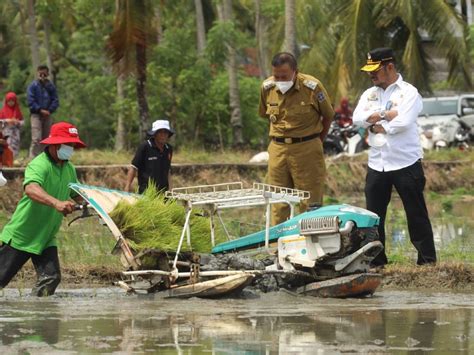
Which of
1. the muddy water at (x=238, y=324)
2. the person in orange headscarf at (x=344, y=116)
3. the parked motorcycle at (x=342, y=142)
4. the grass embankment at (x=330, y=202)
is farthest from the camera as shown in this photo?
the person in orange headscarf at (x=344, y=116)

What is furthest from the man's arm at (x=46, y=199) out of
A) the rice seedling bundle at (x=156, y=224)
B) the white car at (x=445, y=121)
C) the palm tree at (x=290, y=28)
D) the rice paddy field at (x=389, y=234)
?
the white car at (x=445, y=121)

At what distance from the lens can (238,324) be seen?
895 centimetres

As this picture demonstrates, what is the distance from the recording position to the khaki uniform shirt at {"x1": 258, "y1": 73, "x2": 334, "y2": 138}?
12156mm

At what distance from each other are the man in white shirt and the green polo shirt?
2815 millimetres

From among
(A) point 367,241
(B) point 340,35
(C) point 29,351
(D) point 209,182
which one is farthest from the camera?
(B) point 340,35

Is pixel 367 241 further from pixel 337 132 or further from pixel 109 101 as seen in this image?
pixel 109 101

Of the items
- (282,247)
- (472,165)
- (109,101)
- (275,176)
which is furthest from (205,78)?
(282,247)

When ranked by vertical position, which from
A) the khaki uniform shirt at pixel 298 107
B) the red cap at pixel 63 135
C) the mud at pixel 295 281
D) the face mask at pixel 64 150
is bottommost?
the mud at pixel 295 281

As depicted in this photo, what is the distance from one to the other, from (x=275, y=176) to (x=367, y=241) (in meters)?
2.49

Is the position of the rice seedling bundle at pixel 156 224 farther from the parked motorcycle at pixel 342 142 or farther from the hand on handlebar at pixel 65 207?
the parked motorcycle at pixel 342 142

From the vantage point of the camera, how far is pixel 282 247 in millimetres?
10445

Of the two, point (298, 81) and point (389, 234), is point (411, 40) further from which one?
point (298, 81)

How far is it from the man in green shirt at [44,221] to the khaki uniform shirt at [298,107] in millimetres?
2380

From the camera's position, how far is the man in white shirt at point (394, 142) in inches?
453
